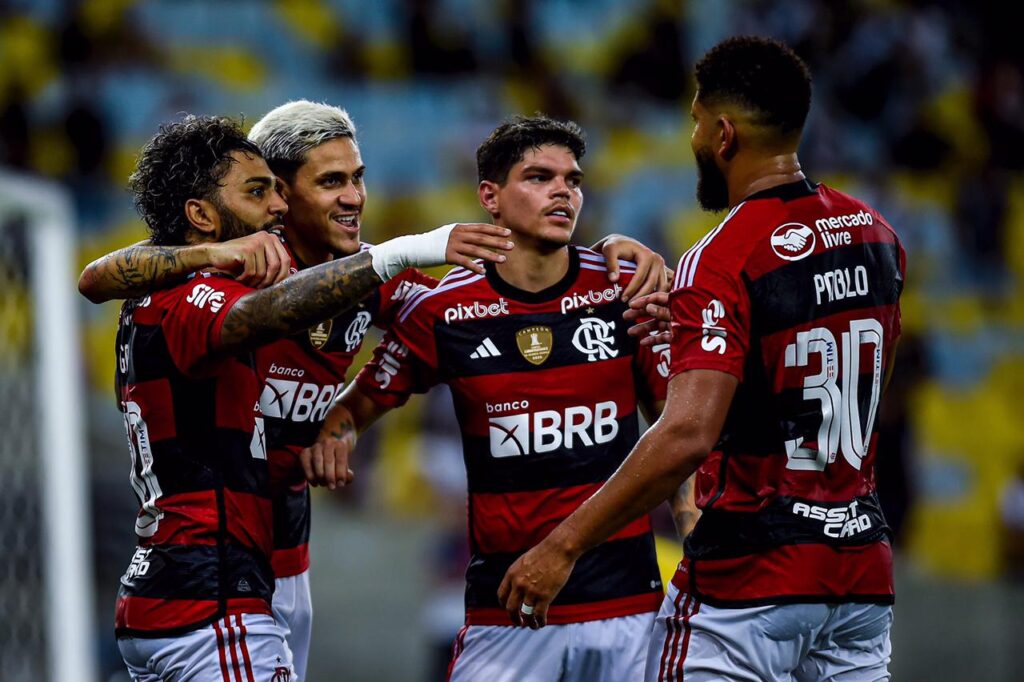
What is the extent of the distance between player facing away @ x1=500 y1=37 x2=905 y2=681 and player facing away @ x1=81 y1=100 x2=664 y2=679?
3.00ft

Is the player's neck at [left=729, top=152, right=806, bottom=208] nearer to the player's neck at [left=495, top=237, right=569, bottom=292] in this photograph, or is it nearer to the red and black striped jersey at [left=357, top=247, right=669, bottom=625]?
the red and black striped jersey at [left=357, top=247, right=669, bottom=625]

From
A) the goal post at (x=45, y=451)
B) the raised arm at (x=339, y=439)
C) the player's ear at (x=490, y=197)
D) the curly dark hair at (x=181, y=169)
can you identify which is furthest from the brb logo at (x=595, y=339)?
the goal post at (x=45, y=451)

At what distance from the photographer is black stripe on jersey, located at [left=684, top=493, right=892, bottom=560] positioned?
12.6 ft

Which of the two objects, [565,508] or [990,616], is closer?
[565,508]

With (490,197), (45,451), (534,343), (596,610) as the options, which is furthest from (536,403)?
(45,451)

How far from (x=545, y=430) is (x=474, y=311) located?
19.3 inches

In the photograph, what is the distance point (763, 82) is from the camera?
156 inches

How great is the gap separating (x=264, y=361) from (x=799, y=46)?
9.25m

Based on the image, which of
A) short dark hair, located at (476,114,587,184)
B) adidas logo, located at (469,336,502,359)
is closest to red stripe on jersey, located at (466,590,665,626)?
adidas logo, located at (469,336,502,359)

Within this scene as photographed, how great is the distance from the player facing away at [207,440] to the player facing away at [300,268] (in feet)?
2.19

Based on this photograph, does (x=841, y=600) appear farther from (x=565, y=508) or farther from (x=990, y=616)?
(x=990, y=616)

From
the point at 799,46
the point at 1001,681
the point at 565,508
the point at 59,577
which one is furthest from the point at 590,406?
the point at 799,46

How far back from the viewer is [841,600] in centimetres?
384

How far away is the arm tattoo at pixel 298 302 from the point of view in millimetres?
3898
